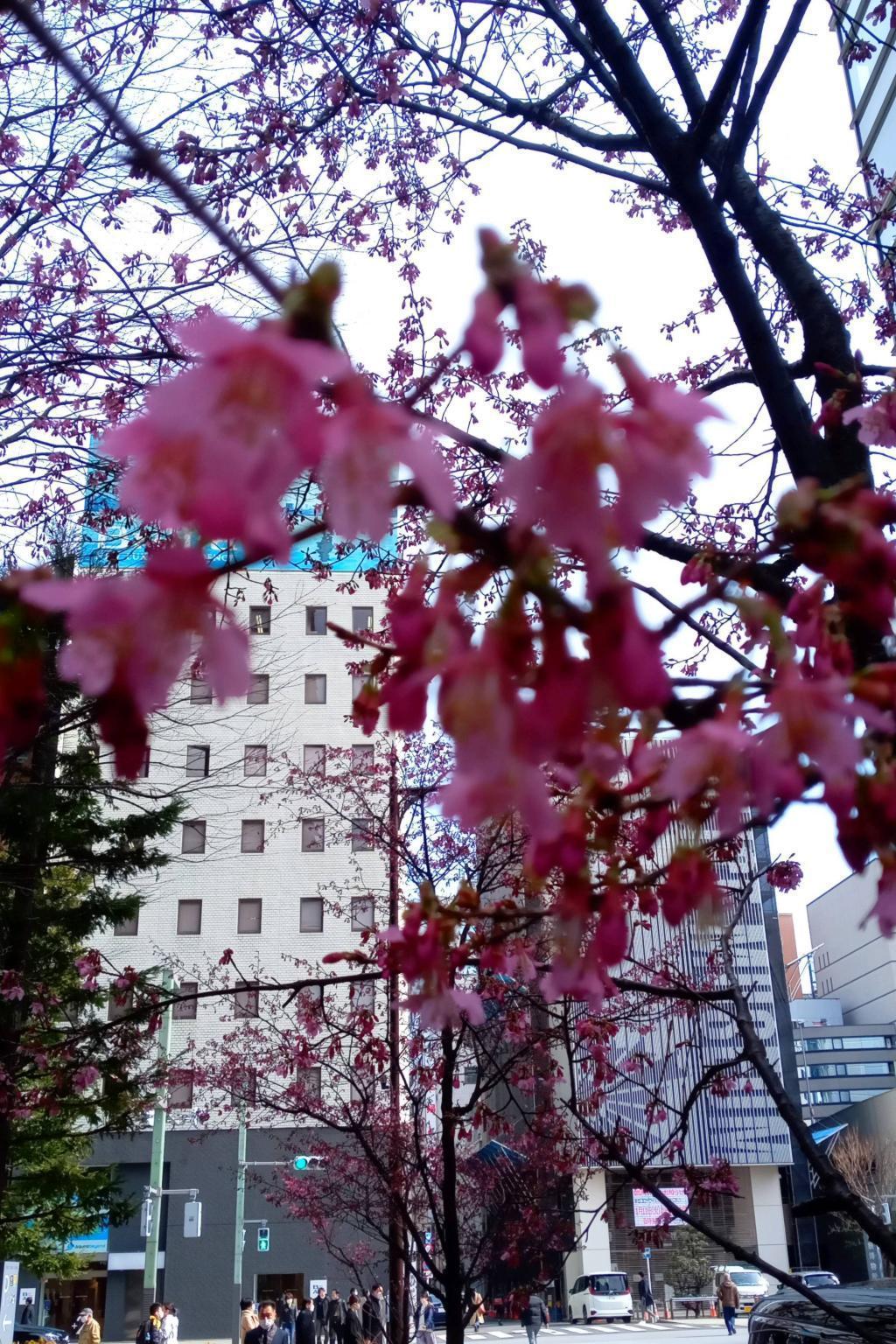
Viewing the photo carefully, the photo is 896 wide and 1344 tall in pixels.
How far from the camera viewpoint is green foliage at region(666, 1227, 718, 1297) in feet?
110

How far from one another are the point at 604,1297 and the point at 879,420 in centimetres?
3498

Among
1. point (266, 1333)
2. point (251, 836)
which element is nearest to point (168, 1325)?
point (266, 1333)

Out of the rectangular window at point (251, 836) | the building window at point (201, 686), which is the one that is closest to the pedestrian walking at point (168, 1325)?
the rectangular window at point (251, 836)

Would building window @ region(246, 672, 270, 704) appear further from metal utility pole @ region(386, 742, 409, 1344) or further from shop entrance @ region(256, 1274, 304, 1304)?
shop entrance @ region(256, 1274, 304, 1304)

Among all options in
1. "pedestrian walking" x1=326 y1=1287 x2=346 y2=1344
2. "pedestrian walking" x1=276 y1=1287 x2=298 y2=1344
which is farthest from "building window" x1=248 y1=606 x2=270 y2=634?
"pedestrian walking" x1=276 y1=1287 x2=298 y2=1344

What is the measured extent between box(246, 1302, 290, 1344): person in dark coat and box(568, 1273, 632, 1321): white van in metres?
20.9

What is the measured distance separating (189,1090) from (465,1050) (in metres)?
15.3

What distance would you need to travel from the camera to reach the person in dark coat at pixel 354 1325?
11.2 metres

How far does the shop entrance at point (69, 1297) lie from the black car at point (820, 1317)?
89.4 feet

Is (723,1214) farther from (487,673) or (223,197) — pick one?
(487,673)

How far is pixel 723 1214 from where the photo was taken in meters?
35.5

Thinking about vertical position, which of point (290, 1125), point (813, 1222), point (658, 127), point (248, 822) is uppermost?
point (248, 822)

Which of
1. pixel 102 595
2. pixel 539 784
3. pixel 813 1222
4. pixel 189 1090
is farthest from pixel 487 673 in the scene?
pixel 813 1222

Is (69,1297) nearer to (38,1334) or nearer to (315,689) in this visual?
(38,1334)
